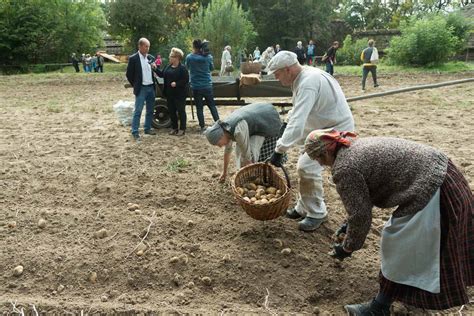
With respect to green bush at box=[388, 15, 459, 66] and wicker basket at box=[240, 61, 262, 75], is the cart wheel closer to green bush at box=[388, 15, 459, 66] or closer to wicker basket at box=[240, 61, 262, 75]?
wicker basket at box=[240, 61, 262, 75]

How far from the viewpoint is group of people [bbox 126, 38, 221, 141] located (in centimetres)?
702

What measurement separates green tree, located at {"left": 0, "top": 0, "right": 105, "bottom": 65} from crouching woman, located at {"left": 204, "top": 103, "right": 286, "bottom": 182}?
1056 inches

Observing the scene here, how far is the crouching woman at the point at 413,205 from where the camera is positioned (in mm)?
2391

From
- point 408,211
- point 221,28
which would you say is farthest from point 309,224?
point 221,28

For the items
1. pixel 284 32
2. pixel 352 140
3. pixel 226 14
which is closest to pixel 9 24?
A: pixel 226 14

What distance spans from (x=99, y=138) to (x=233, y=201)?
3811 mm

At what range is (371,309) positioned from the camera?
9.24ft

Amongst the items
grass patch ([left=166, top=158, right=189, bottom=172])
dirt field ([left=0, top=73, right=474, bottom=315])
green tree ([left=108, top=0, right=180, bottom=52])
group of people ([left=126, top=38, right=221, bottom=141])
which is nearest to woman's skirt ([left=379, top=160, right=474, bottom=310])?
dirt field ([left=0, top=73, right=474, bottom=315])

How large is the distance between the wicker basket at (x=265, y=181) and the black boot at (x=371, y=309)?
37.6 inches

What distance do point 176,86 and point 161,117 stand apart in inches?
40.4

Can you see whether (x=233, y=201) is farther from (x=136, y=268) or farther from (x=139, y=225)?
(x=136, y=268)

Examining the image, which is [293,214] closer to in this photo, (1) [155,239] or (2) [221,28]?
(1) [155,239]

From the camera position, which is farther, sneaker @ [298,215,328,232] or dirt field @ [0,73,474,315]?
sneaker @ [298,215,328,232]

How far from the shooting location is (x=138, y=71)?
6973 mm
